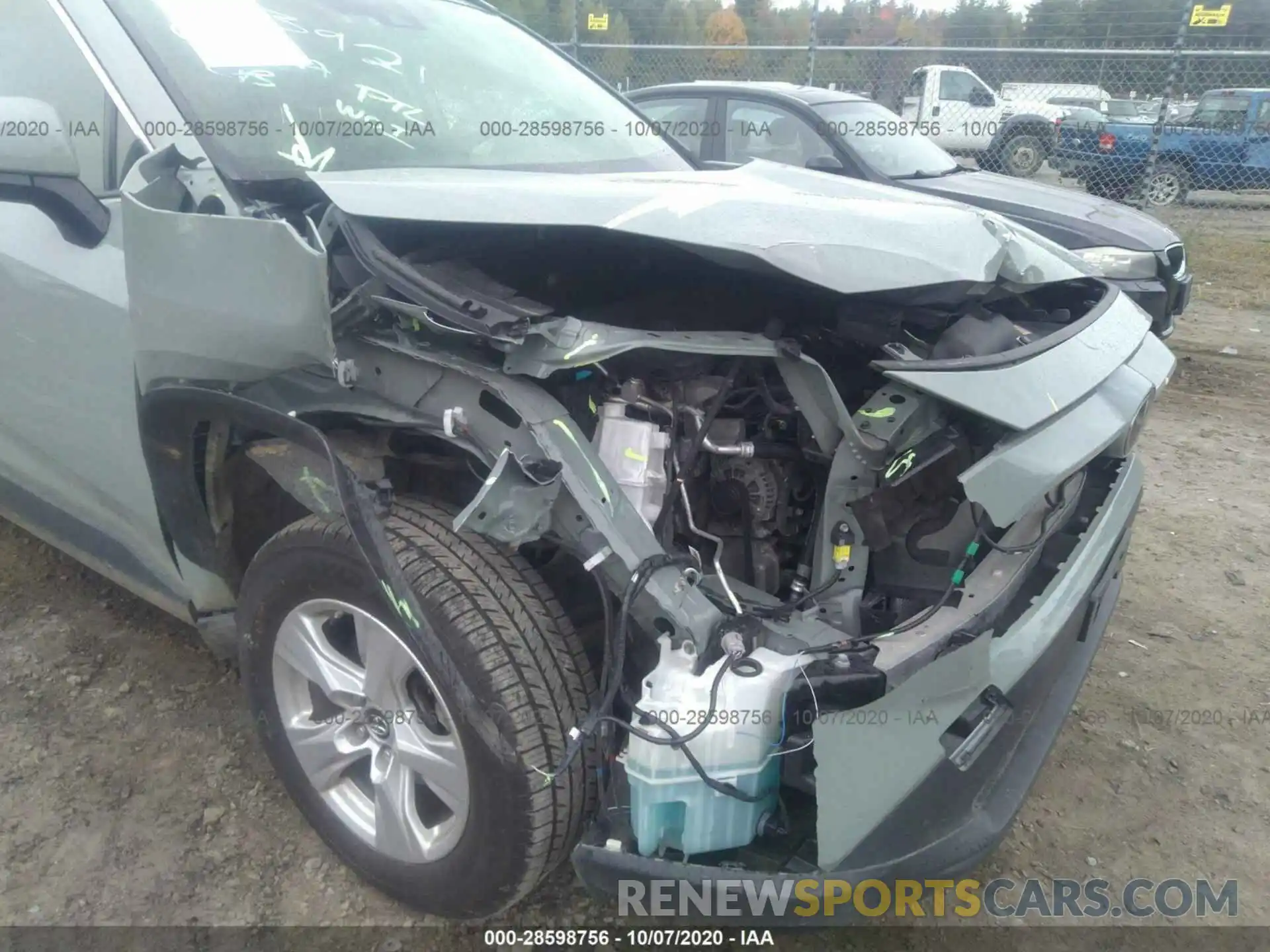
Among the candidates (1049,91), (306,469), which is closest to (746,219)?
(306,469)

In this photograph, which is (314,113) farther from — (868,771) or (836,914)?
(836,914)

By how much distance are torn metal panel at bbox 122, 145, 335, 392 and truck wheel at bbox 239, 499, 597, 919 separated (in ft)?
1.16

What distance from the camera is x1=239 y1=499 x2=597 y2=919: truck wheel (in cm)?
165

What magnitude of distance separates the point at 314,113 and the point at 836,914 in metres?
2.11

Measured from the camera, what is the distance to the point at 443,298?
1704 mm

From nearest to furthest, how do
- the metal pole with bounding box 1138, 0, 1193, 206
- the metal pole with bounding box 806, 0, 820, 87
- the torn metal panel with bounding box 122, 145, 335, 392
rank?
the torn metal panel with bounding box 122, 145, 335, 392 → the metal pole with bounding box 1138, 0, 1193, 206 → the metal pole with bounding box 806, 0, 820, 87

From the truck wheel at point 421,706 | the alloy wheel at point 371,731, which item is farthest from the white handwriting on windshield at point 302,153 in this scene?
the alloy wheel at point 371,731

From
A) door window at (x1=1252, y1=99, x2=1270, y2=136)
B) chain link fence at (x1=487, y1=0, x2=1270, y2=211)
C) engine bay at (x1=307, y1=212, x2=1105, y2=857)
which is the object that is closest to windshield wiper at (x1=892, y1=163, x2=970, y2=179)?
chain link fence at (x1=487, y1=0, x2=1270, y2=211)

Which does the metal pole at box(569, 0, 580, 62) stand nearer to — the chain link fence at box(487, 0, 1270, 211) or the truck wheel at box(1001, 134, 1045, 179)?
the chain link fence at box(487, 0, 1270, 211)

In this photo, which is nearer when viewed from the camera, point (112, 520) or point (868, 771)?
point (868, 771)

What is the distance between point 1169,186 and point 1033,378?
1094 cm

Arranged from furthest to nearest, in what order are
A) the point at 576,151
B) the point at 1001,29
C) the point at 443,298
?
the point at 1001,29, the point at 576,151, the point at 443,298

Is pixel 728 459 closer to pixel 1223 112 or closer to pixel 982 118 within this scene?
pixel 1223 112

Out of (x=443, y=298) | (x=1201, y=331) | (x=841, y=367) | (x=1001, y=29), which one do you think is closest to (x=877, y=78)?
(x=1001, y=29)
